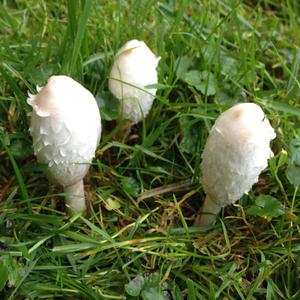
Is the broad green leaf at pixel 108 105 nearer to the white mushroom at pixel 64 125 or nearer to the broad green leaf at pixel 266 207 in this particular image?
the white mushroom at pixel 64 125

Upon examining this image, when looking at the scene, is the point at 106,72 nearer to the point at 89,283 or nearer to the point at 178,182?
the point at 178,182

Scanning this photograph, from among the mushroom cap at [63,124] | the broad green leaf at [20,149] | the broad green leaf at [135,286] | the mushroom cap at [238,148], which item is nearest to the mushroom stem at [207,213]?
the mushroom cap at [238,148]

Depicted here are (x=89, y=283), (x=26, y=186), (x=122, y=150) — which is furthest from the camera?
(x=122, y=150)

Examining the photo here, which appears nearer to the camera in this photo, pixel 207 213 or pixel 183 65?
pixel 207 213

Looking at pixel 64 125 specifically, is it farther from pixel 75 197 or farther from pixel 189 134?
pixel 189 134

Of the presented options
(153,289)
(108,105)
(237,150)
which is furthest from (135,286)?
(108,105)

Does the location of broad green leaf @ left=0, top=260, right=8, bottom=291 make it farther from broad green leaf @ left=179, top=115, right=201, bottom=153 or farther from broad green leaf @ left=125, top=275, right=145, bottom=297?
broad green leaf @ left=179, top=115, right=201, bottom=153

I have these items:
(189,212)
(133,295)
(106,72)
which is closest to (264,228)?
(189,212)
